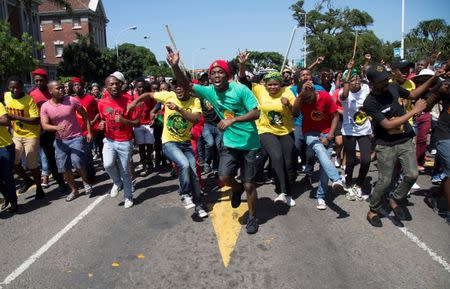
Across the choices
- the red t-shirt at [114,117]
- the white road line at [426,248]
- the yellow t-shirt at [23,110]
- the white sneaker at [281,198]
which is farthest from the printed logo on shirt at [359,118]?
the yellow t-shirt at [23,110]

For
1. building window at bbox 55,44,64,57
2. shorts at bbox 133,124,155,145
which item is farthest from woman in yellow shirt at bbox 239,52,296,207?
building window at bbox 55,44,64,57

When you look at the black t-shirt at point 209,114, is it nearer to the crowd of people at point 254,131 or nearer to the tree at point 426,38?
the crowd of people at point 254,131

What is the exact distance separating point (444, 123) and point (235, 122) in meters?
2.64

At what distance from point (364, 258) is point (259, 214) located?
1766 millimetres

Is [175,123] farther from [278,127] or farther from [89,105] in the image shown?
[89,105]

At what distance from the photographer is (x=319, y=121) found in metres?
5.46

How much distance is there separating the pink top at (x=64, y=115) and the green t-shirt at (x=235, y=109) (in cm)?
277

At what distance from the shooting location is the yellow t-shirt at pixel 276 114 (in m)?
5.55

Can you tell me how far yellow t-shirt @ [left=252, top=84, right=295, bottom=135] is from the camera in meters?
5.55

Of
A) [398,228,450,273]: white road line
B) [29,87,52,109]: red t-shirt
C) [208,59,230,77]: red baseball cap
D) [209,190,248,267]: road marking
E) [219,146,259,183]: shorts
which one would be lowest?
[209,190,248,267]: road marking

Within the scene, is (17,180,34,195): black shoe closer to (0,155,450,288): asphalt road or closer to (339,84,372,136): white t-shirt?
(0,155,450,288): asphalt road

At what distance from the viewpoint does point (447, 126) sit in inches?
185

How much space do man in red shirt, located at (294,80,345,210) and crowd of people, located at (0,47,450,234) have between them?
1 cm

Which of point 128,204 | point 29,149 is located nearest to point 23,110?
point 29,149
